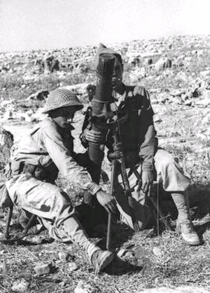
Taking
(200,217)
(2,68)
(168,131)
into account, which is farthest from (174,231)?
(2,68)

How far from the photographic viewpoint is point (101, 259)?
154 inches

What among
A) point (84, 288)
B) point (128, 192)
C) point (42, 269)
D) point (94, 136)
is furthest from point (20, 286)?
point (94, 136)

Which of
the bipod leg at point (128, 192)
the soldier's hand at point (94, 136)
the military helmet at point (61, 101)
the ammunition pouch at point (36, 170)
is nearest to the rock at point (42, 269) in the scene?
the ammunition pouch at point (36, 170)

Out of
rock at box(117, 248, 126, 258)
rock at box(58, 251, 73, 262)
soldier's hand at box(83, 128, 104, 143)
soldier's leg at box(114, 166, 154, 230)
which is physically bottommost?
rock at box(58, 251, 73, 262)

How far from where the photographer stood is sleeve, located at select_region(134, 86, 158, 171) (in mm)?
4691

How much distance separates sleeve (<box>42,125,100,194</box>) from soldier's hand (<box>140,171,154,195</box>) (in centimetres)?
52

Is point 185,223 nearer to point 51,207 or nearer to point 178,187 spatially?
point 178,187

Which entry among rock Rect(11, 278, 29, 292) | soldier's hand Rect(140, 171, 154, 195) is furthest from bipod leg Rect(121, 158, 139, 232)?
rock Rect(11, 278, 29, 292)

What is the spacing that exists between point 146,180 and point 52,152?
845 mm

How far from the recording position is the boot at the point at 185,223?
446 centimetres

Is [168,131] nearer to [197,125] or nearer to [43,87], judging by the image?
[197,125]

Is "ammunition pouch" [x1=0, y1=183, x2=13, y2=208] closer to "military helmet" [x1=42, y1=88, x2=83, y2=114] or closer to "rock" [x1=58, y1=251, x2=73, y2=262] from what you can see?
"rock" [x1=58, y1=251, x2=73, y2=262]

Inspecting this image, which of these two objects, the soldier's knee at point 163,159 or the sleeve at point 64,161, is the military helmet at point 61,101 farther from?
the soldier's knee at point 163,159

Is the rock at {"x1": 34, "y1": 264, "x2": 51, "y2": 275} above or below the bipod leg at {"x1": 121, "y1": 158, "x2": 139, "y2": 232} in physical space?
below
